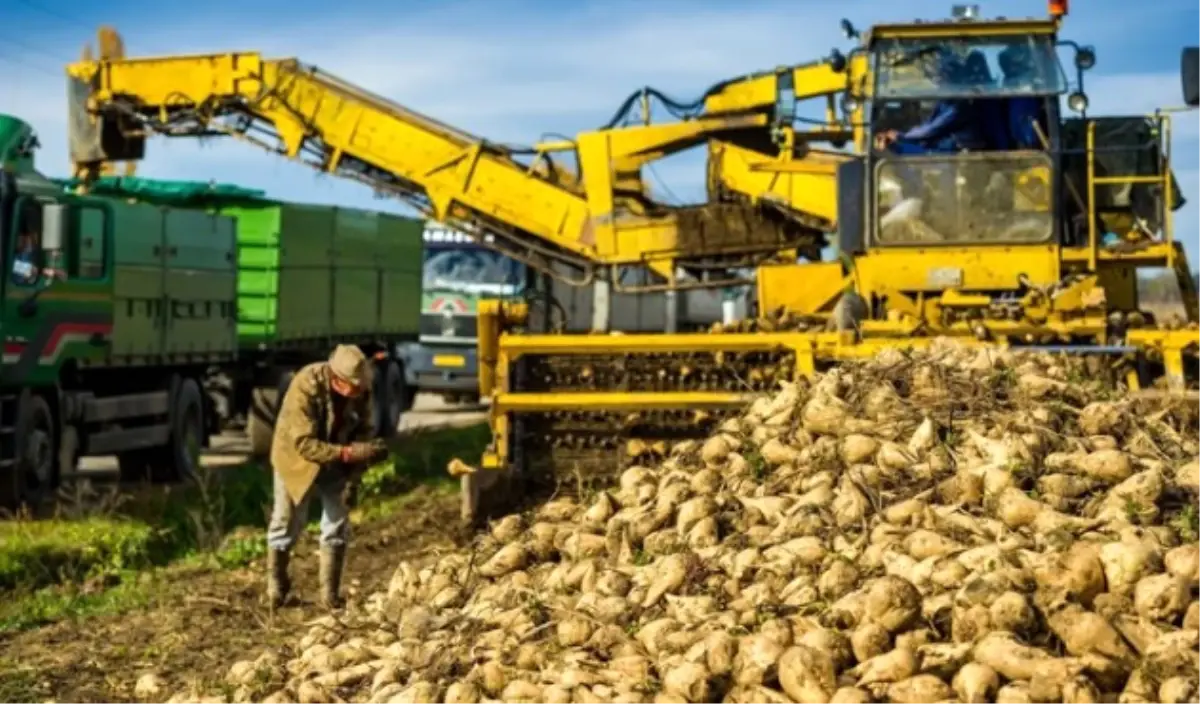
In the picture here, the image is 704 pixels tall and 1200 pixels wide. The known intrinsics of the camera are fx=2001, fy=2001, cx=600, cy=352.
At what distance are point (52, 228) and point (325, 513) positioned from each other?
210 inches

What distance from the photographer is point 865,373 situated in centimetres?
921

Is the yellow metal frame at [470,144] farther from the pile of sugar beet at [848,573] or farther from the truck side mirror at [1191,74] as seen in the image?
the pile of sugar beet at [848,573]

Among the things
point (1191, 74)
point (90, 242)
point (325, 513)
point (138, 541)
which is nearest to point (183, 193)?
point (90, 242)

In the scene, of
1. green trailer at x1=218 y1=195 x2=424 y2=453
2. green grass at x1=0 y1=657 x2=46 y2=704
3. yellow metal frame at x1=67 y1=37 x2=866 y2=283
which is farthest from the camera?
green trailer at x1=218 y1=195 x2=424 y2=453

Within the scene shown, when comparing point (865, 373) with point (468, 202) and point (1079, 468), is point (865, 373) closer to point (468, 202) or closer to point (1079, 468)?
point (1079, 468)

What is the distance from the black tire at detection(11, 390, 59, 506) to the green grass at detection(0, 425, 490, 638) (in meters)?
0.64

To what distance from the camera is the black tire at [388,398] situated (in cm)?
2456

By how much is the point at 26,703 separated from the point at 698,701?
12.9ft

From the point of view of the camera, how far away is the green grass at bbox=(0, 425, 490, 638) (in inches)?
489

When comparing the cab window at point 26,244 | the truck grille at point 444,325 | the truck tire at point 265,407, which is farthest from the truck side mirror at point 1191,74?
the truck grille at point 444,325

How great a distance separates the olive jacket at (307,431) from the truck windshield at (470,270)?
1610 cm

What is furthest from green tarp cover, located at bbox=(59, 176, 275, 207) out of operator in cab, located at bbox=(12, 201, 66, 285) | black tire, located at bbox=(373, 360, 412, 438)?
operator in cab, located at bbox=(12, 201, 66, 285)

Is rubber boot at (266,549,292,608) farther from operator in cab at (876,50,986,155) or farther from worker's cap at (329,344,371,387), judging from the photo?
operator in cab at (876,50,986,155)

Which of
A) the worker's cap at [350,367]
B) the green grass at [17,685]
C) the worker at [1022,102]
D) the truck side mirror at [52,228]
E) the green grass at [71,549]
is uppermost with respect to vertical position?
the worker at [1022,102]
